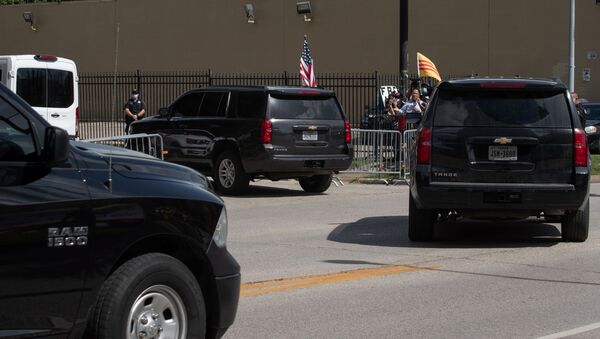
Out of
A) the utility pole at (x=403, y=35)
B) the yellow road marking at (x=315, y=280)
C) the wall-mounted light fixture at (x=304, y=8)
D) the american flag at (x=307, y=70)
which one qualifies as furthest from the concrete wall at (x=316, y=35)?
the yellow road marking at (x=315, y=280)

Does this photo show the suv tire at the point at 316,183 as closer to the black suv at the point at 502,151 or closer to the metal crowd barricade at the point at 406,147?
the metal crowd barricade at the point at 406,147

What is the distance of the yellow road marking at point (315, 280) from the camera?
29.0 feet

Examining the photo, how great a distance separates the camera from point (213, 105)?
1808 cm

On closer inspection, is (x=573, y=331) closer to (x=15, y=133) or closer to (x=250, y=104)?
(x=15, y=133)

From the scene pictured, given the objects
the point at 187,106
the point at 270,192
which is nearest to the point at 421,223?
the point at 270,192

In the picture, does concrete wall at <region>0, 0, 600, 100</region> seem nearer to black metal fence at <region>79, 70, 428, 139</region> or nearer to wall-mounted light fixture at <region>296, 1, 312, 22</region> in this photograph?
wall-mounted light fixture at <region>296, 1, 312, 22</region>

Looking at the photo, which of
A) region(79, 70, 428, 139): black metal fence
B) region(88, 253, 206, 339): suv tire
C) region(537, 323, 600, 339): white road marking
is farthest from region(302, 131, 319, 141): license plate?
region(79, 70, 428, 139): black metal fence

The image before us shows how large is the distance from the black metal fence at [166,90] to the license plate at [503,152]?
962 inches

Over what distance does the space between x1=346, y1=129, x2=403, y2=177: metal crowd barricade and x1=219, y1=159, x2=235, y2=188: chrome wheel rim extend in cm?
431

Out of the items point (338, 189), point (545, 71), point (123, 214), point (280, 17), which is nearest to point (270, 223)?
point (338, 189)

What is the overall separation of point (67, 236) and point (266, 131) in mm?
11833

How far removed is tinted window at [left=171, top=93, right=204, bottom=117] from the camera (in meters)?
18.5

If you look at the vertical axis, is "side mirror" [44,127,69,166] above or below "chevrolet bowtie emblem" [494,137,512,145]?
above

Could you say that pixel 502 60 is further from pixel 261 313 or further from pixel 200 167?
pixel 261 313
